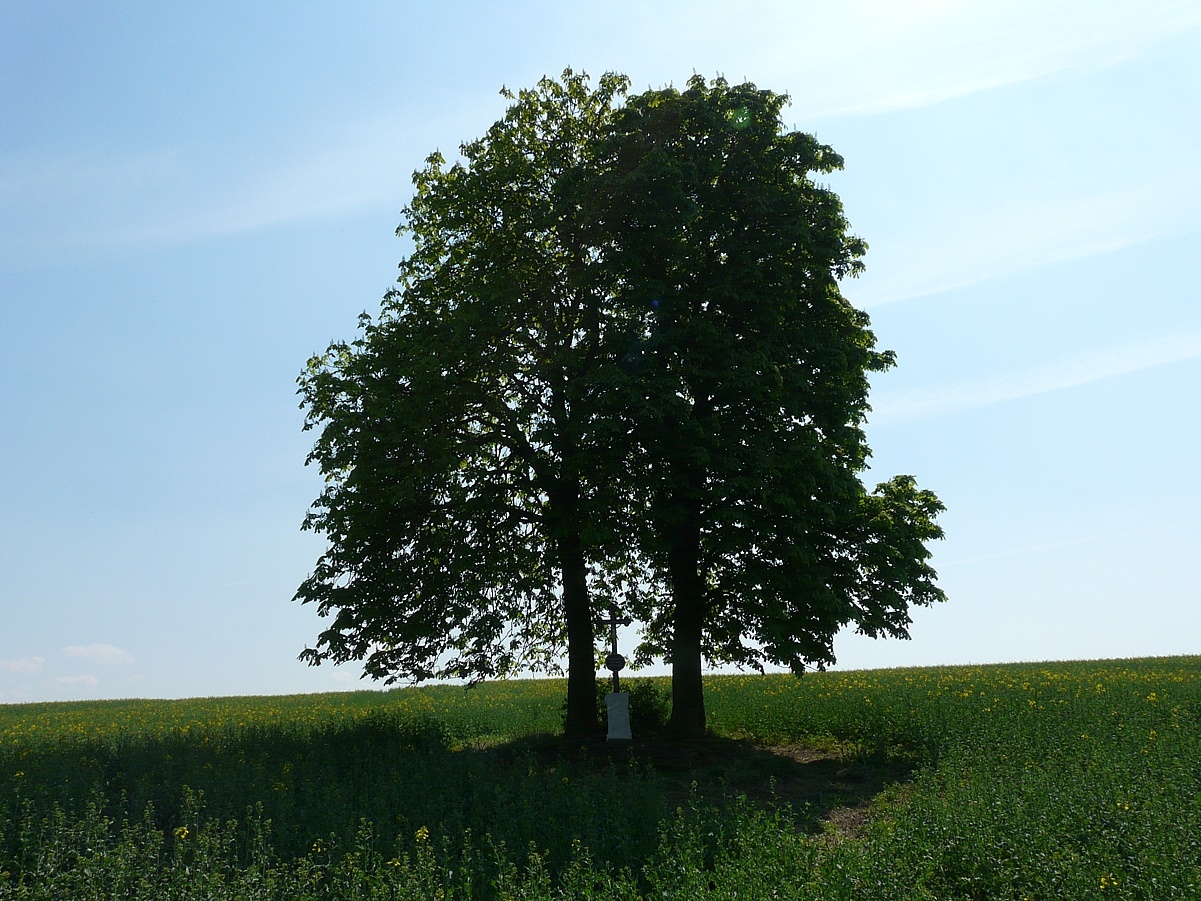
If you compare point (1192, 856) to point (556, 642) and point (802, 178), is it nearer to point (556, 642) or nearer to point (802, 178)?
point (556, 642)

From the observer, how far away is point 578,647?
73.1 ft

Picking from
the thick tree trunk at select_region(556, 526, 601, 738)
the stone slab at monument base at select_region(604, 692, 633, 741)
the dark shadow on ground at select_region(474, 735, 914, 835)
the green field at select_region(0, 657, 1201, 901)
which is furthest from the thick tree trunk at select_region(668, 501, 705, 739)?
the thick tree trunk at select_region(556, 526, 601, 738)

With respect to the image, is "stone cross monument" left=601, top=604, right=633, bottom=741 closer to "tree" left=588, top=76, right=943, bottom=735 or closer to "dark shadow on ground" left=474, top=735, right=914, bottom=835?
"dark shadow on ground" left=474, top=735, right=914, bottom=835

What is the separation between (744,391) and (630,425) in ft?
8.54

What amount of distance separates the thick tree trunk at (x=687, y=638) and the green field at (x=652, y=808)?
2.94 ft

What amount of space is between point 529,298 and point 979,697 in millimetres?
14058

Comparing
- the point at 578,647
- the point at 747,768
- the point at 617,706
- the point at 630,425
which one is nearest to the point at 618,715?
the point at 617,706

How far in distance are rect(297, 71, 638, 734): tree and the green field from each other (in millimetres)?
2502

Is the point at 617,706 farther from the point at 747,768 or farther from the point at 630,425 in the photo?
the point at 630,425

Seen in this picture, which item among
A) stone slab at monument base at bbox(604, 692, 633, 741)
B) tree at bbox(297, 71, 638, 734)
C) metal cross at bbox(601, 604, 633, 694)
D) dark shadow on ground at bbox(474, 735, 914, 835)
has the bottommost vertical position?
dark shadow on ground at bbox(474, 735, 914, 835)

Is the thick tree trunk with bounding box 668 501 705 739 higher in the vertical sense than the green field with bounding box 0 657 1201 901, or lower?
higher

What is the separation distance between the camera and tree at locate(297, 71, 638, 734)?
2027cm

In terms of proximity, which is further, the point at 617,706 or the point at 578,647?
the point at 578,647

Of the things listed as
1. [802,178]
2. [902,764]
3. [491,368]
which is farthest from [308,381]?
[902,764]
